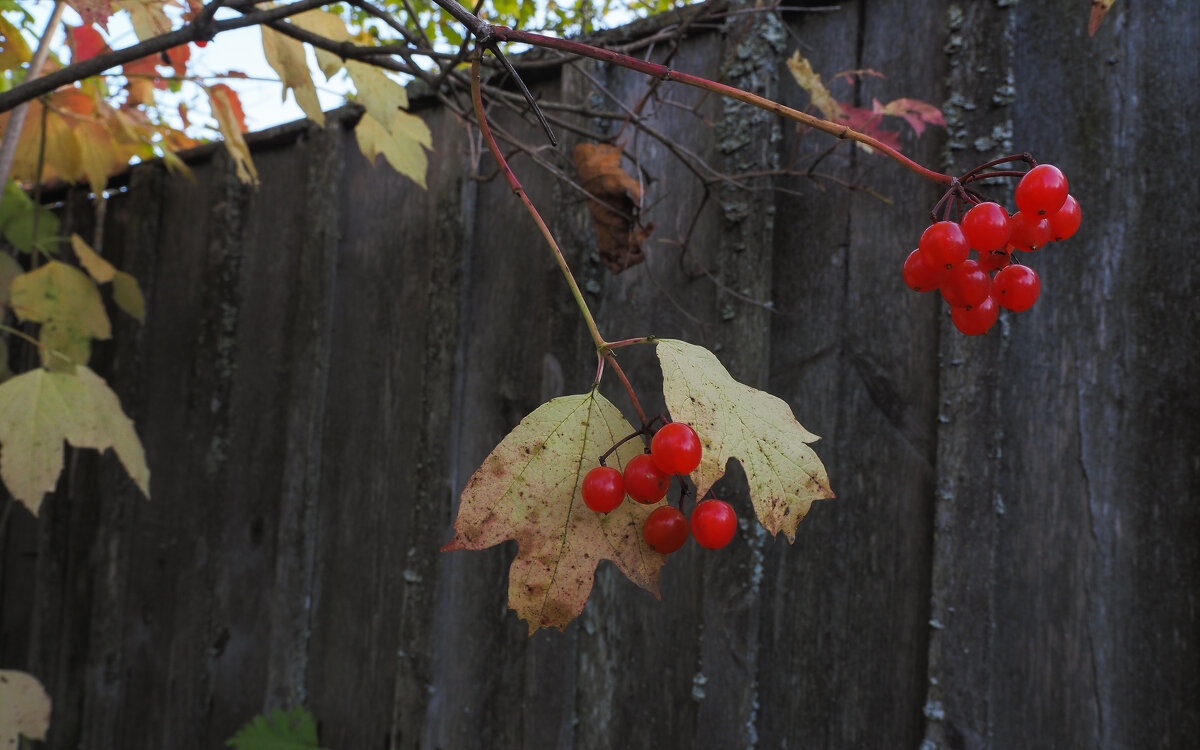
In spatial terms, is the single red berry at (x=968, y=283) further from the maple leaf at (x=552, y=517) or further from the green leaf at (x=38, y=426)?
the green leaf at (x=38, y=426)

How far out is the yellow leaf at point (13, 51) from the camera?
1290mm

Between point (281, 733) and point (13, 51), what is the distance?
1.61 m

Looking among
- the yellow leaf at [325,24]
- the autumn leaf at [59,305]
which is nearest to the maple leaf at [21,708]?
the autumn leaf at [59,305]

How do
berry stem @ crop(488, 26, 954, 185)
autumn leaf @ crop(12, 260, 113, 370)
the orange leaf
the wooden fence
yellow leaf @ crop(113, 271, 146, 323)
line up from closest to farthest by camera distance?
berry stem @ crop(488, 26, 954, 185) < the wooden fence < autumn leaf @ crop(12, 260, 113, 370) < the orange leaf < yellow leaf @ crop(113, 271, 146, 323)

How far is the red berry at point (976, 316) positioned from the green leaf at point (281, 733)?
1737 millimetres

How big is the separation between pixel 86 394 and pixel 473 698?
3.37 feet

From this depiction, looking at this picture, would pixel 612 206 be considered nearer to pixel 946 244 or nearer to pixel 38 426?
pixel 946 244

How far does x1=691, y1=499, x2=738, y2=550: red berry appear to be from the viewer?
662mm

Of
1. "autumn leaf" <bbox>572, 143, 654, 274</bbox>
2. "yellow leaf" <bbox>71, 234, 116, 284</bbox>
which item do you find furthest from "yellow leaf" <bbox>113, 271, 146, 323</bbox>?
"autumn leaf" <bbox>572, 143, 654, 274</bbox>

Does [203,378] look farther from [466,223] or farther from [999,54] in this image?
[999,54]

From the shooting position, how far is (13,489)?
1228 mm

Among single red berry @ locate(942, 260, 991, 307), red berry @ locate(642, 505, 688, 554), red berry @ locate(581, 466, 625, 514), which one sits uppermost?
single red berry @ locate(942, 260, 991, 307)

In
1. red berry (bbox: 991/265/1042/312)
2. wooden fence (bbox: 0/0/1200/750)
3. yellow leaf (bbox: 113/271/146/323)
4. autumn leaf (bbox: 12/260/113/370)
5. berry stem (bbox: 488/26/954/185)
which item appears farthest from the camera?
yellow leaf (bbox: 113/271/146/323)

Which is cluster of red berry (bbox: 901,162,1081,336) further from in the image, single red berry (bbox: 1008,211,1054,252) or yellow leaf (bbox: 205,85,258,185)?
yellow leaf (bbox: 205,85,258,185)
